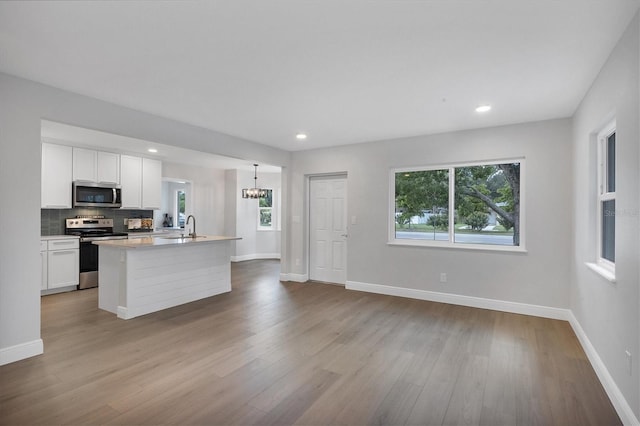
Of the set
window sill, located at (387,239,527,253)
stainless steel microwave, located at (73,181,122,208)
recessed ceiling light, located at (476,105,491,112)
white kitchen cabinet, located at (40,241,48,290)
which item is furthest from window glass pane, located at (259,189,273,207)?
recessed ceiling light, located at (476,105,491,112)

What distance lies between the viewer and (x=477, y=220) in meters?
4.64

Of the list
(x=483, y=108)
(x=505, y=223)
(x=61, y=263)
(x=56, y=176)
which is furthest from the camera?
(x=56, y=176)

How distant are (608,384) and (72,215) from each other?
7.52 meters

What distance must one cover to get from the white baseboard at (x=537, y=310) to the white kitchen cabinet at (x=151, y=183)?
4378mm

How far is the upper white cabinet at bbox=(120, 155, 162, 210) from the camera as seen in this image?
20.8 ft

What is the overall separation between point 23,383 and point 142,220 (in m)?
4.89

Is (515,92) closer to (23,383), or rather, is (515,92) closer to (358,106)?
(358,106)

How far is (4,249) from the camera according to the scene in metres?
2.74

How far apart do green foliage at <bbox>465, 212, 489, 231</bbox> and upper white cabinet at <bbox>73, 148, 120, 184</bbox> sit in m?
6.17

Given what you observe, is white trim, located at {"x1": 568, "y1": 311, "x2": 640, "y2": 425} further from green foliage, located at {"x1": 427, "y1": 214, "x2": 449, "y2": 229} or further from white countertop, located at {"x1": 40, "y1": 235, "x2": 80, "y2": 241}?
white countertop, located at {"x1": 40, "y1": 235, "x2": 80, "y2": 241}

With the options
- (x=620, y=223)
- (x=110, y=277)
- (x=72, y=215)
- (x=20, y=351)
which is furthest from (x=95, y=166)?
(x=620, y=223)

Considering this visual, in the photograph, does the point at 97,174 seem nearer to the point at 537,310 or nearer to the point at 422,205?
the point at 422,205

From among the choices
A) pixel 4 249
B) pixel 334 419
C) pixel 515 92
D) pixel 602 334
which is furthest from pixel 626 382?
pixel 4 249

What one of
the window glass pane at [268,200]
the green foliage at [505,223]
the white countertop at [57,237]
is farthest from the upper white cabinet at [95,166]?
the green foliage at [505,223]
